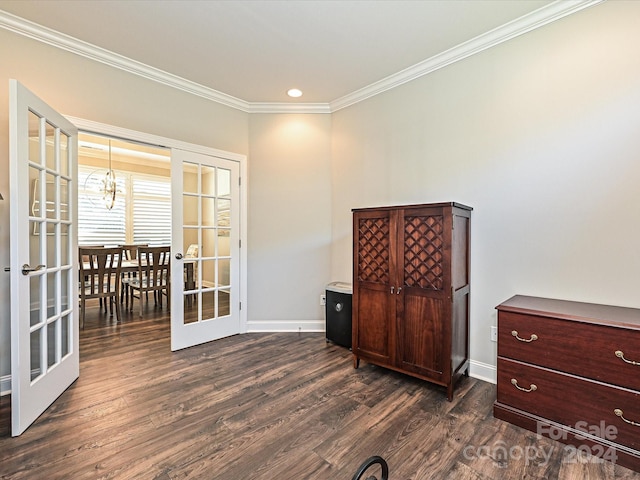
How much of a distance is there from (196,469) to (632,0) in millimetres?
3644

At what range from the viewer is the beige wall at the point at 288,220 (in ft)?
12.0

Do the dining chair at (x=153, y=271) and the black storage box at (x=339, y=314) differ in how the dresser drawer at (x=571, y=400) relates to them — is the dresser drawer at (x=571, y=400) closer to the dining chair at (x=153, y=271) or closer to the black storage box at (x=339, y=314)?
the black storage box at (x=339, y=314)

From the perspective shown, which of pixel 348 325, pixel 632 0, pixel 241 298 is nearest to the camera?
pixel 632 0

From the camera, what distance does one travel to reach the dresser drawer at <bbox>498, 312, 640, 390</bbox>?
1.56 m

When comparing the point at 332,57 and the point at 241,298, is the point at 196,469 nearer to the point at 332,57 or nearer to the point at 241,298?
the point at 241,298

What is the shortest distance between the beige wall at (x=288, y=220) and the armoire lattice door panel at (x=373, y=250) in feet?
3.46

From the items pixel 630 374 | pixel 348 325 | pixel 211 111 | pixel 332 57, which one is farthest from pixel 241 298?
pixel 630 374

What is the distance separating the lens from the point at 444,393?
7.46 ft

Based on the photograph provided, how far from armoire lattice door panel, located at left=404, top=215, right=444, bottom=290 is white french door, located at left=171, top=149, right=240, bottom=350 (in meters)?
2.02

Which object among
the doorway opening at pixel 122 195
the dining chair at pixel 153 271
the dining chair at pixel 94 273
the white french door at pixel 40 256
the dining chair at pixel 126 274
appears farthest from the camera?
the doorway opening at pixel 122 195

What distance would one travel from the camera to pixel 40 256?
2.03m

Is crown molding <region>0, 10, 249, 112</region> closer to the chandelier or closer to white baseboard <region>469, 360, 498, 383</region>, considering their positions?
the chandelier

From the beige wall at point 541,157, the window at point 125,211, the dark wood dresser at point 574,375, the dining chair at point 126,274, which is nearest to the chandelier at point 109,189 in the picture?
the window at point 125,211

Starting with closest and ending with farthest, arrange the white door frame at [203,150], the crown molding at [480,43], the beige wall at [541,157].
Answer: the beige wall at [541,157] < the crown molding at [480,43] < the white door frame at [203,150]
